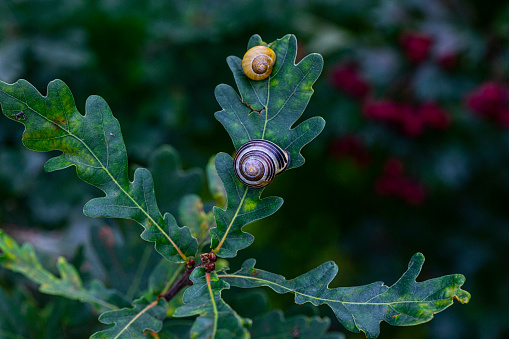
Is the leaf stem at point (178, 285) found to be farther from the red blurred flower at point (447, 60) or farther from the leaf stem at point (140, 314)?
the red blurred flower at point (447, 60)

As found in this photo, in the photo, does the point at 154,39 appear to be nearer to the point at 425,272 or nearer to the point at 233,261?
the point at 233,261

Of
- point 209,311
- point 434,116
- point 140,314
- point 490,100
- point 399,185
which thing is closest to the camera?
point 209,311

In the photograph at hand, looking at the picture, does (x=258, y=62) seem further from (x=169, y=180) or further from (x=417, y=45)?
(x=417, y=45)

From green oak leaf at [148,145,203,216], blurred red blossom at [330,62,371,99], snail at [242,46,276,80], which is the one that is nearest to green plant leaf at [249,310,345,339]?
green oak leaf at [148,145,203,216]

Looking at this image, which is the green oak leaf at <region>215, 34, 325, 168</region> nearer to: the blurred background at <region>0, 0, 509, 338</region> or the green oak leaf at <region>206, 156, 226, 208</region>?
the green oak leaf at <region>206, 156, 226, 208</region>

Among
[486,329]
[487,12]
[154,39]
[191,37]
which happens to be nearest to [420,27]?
[487,12]

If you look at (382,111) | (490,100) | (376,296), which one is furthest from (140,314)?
(490,100)

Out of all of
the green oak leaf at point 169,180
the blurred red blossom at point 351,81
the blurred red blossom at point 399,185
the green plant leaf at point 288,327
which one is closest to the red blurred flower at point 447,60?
the blurred red blossom at point 351,81
